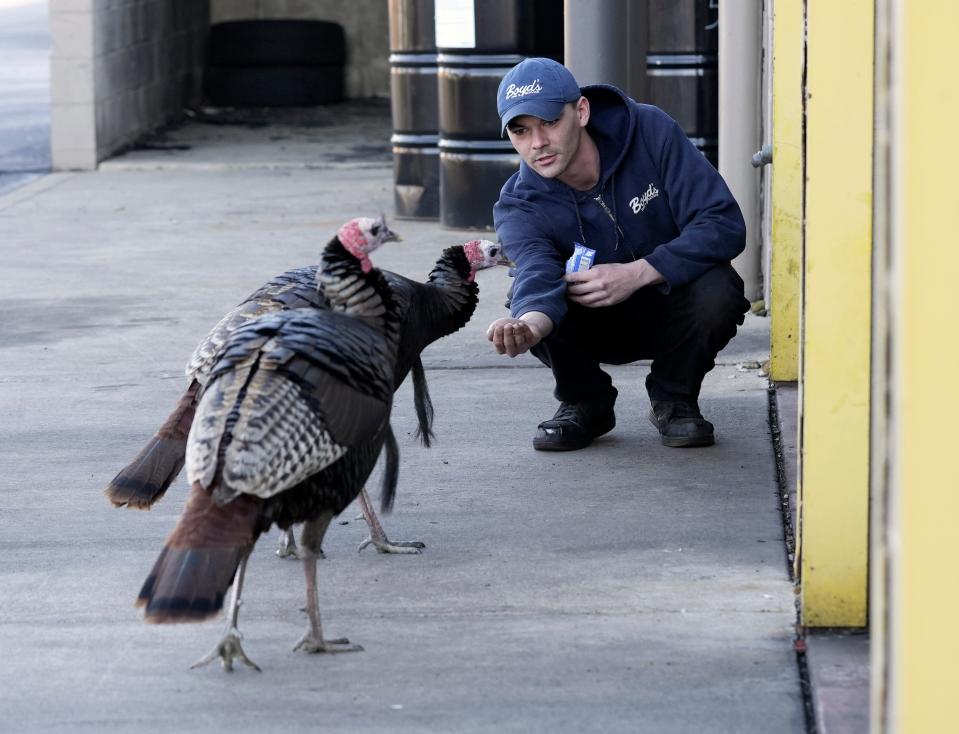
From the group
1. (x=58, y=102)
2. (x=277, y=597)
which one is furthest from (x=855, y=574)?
(x=58, y=102)

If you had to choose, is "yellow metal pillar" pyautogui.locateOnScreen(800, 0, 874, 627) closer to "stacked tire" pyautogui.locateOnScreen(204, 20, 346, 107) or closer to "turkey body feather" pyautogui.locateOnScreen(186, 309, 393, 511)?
"turkey body feather" pyautogui.locateOnScreen(186, 309, 393, 511)

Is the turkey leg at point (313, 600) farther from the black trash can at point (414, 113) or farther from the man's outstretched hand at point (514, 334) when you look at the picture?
the black trash can at point (414, 113)

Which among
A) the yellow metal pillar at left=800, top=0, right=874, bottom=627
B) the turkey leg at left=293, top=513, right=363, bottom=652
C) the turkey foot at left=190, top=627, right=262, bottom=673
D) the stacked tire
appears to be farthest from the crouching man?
the stacked tire

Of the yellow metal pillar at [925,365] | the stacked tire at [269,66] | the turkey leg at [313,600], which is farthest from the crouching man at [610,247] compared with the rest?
the stacked tire at [269,66]

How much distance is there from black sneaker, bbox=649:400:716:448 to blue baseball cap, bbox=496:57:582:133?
110 centimetres

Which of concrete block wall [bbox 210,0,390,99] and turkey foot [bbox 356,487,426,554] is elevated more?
concrete block wall [bbox 210,0,390,99]

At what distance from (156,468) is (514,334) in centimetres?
125

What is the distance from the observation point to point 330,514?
4059 mm

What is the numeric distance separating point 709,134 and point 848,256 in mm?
5681

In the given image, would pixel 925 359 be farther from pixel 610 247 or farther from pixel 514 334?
pixel 610 247

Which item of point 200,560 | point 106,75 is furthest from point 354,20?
point 200,560

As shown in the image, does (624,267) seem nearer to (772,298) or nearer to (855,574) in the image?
(772,298)

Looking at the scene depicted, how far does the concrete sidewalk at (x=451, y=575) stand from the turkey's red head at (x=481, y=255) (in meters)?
0.70

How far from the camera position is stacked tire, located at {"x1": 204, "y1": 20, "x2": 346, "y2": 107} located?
1903cm
